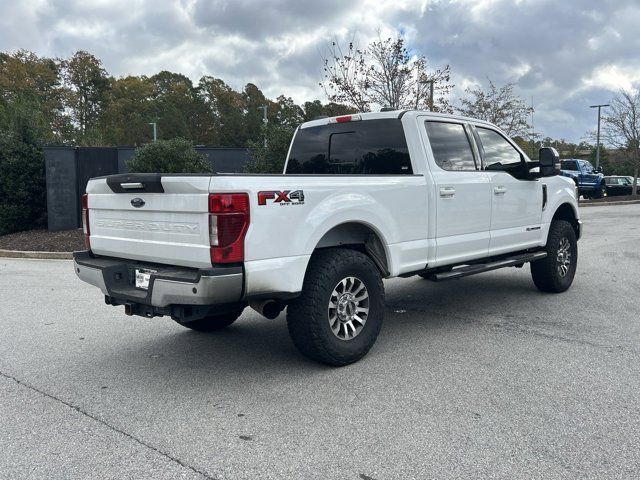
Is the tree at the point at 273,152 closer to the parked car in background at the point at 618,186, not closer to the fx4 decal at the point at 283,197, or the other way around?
the fx4 decal at the point at 283,197

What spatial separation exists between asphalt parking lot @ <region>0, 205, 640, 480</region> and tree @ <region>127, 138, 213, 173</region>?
23.0 feet

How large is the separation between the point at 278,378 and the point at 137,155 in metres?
10.4

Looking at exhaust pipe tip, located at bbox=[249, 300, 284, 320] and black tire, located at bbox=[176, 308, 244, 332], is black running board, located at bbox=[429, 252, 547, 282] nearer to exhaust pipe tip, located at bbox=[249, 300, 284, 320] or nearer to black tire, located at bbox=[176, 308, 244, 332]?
exhaust pipe tip, located at bbox=[249, 300, 284, 320]

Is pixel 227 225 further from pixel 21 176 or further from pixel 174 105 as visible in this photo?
pixel 174 105

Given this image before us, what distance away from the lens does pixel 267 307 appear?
13.8 feet

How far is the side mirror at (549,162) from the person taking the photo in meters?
6.26

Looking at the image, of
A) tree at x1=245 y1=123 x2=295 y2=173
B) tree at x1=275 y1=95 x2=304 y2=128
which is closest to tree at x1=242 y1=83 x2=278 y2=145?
tree at x1=275 y1=95 x2=304 y2=128

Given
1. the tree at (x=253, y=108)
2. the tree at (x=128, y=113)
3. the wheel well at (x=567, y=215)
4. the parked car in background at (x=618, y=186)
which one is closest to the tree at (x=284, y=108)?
the tree at (x=253, y=108)

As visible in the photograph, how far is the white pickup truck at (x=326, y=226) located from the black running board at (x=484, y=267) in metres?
0.02

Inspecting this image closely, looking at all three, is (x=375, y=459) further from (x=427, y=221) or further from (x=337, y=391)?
(x=427, y=221)

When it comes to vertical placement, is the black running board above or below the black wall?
below

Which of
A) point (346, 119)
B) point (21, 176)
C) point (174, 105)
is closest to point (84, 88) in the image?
point (174, 105)

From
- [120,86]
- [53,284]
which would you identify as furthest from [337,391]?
[120,86]

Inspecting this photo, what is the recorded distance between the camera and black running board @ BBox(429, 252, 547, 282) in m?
5.33
